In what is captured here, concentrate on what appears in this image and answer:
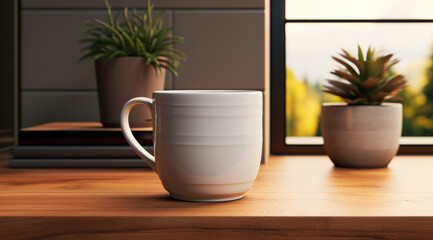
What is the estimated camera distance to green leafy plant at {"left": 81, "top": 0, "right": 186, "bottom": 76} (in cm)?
101

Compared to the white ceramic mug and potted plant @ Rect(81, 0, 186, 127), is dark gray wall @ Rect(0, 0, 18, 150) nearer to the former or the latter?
potted plant @ Rect(81, 0, 186, 127)

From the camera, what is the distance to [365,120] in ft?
3.19

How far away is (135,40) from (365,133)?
0.48 m

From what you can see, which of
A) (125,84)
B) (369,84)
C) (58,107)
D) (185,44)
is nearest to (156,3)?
(185,44)

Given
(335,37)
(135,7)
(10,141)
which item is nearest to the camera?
(135,7)

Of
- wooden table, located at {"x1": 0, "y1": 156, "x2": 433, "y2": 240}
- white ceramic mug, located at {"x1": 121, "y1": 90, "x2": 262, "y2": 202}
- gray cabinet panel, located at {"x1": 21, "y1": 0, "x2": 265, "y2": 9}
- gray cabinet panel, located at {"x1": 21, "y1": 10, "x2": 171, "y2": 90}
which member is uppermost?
gray cabinet panel, located at {"x1": 21, "y1": 0, "x2": 265, "y2": 9}

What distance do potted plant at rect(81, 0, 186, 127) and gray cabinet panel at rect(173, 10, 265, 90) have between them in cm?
8

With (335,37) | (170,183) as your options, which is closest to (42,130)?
(170,183)

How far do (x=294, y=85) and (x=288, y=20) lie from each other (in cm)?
17

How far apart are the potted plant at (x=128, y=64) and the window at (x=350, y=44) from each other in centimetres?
40

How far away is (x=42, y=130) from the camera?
3.18ft

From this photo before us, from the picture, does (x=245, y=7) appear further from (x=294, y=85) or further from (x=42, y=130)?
(x=42, y=130)

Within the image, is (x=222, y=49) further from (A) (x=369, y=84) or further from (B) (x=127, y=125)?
(B) (x=127, y=125)

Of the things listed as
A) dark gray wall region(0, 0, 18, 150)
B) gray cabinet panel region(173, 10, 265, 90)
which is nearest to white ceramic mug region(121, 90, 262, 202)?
gray cabinet panel region(173, 10, 265, 90)
